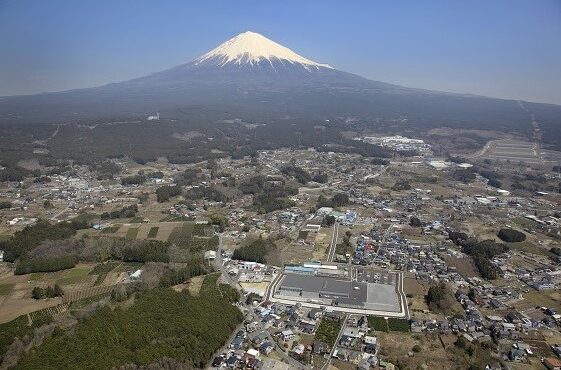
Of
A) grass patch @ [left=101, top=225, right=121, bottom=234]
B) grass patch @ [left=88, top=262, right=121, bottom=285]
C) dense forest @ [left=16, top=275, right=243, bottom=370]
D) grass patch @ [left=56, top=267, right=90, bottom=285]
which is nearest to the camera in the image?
dense forest @ [left=16, top=275, right=243, bottom=370]

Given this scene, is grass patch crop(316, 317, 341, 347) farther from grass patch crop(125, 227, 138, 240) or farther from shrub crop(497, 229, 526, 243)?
shrub crop(497, 229, 526, 243)

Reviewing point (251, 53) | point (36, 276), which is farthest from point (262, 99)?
point (36, 276)

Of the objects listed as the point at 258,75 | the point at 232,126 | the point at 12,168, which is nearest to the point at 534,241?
the point at 12,168

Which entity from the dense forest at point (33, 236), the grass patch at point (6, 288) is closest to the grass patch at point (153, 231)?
the dense forest at point (33, 236)

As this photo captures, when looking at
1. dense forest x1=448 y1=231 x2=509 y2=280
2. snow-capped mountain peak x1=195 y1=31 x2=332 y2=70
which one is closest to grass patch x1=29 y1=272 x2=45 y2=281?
dense forest x1=448 y1=231 x2=509 y2=280

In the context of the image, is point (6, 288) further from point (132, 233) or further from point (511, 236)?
point (511, 236)

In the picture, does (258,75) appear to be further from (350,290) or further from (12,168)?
(350,290)

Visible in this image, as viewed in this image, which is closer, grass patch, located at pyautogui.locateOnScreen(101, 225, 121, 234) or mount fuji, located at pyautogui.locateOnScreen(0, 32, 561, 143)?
grass patch, located at pyautogui.locateOnScreen(101, 225, 121, 234)
